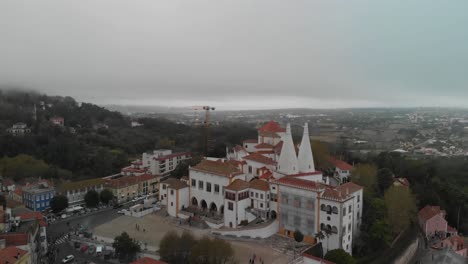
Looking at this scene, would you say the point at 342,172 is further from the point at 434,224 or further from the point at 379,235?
the point at 379,235

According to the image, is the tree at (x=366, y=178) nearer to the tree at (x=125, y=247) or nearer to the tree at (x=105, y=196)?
the tree at (x=125, y=247)

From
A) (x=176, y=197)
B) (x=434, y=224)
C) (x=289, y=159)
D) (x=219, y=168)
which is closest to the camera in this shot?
(x=289, y=159)

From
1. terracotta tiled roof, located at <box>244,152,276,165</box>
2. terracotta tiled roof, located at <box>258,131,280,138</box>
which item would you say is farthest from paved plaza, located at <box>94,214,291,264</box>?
terracotta tiled roof, located at <box>258,131,280,138</box>

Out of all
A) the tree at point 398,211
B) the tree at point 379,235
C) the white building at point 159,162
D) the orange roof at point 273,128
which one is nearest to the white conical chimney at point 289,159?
the tree at point 379,235

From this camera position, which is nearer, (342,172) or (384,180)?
(384,180)

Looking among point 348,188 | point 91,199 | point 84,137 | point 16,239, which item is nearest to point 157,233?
point 16,239

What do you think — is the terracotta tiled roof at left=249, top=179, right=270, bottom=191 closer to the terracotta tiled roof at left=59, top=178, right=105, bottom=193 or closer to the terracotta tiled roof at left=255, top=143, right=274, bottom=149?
the terracotta tiled roof at left=255, top=143, right=274, bottom=149
